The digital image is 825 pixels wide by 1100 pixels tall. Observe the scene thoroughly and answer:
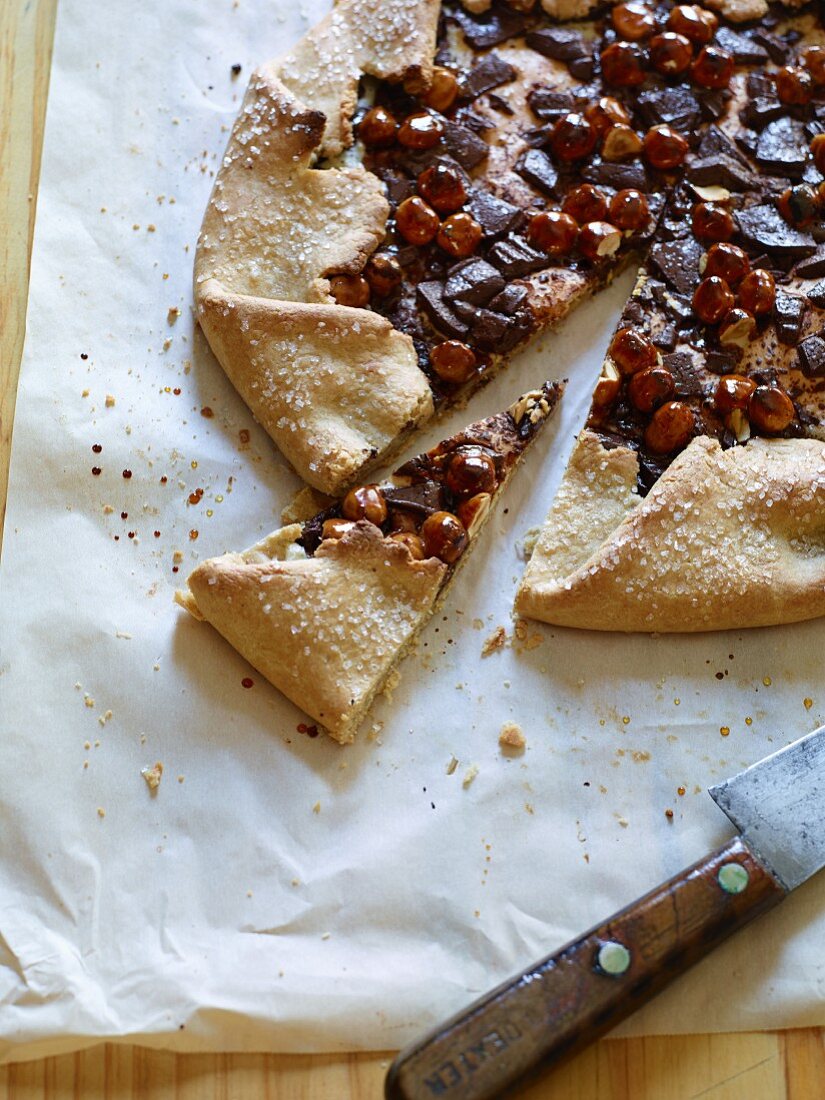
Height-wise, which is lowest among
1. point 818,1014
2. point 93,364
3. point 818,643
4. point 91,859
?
point 818,1014

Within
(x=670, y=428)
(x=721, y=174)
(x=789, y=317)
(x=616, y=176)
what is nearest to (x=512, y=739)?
(x=670, y=428)

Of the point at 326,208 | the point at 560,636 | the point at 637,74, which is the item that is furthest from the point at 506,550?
the point at 637,74

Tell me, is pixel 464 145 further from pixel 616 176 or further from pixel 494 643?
pixel 494 643

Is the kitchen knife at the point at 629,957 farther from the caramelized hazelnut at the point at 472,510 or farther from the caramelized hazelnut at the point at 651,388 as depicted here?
the caramelized hazelnut at the point at 651,388

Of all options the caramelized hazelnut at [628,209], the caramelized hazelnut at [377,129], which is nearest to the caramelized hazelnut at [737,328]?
the caramelized hazelnut at [628,209]

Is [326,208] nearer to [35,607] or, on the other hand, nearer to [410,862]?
[35,607]

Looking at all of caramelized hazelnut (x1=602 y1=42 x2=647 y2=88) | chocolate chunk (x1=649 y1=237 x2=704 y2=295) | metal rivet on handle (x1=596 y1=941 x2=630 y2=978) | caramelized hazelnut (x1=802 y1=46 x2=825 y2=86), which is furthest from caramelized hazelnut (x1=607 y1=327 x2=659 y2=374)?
metal rivet on handle (x1=596 y1=941 x2=630 y2=978)
